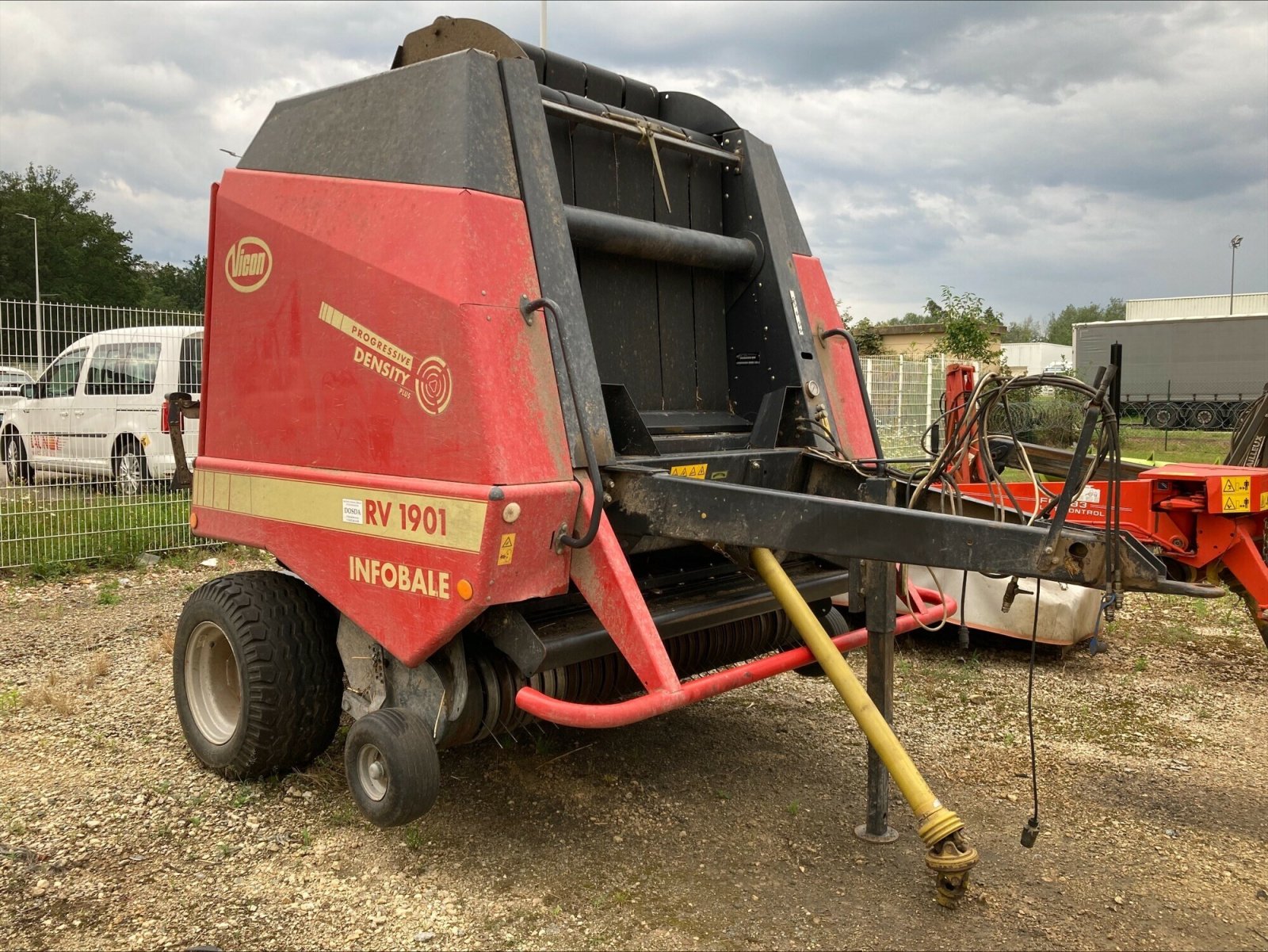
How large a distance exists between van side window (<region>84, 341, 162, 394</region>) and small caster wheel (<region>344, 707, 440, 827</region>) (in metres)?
6.55

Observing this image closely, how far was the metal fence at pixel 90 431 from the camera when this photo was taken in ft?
26.1

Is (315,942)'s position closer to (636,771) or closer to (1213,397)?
(636,771)

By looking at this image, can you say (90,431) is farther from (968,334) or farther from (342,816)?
(968,334)

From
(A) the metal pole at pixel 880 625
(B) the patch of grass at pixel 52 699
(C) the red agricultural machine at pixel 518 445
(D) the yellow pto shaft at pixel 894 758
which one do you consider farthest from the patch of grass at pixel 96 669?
(A) the metal pole at pixel 880 625

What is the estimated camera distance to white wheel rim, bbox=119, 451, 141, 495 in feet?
27.5

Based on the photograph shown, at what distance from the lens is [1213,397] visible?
2966cm

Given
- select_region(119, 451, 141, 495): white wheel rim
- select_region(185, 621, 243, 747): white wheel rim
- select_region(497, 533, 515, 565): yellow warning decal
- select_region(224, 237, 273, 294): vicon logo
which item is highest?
select_region(224, 237, 273, 294): vicon logo

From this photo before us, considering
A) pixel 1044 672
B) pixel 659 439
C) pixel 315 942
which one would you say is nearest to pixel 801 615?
pixel 659 439

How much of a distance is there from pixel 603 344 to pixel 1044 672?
334 centimetres

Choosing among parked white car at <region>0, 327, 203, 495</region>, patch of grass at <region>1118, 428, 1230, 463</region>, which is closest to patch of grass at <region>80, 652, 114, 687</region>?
parked white car at <region>0, 327, 203, 495</region>

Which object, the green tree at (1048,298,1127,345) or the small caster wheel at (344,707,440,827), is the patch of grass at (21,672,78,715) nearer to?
the small caster wheel at (344,707,440,827)

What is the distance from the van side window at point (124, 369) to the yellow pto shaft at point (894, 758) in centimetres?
711

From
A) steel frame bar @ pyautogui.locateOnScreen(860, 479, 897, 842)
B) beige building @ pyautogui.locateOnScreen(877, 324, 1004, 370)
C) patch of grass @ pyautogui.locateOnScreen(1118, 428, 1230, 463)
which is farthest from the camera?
beige building @ pyautogui.locateOnScreen(877, 324, 1004, 370)

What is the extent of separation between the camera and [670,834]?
3.61 m
